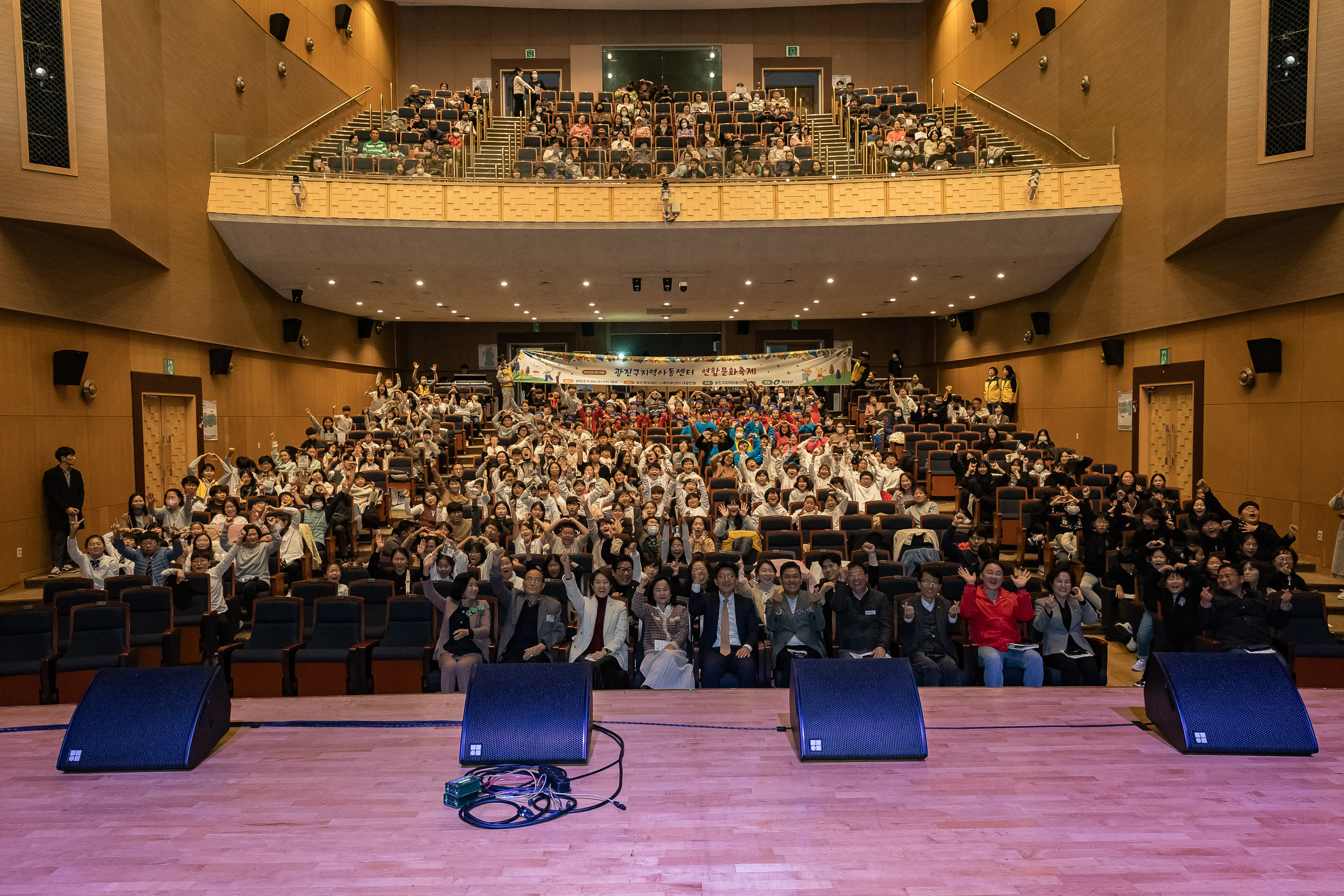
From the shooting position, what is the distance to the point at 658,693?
3.83 m

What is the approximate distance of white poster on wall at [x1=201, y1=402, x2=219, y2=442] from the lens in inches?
412

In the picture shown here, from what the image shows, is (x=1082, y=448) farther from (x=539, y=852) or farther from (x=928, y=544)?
(x=539, y=852)

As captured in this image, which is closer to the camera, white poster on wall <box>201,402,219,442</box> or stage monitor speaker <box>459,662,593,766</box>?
stage monitor speaker <box>459,662,593,766</box>

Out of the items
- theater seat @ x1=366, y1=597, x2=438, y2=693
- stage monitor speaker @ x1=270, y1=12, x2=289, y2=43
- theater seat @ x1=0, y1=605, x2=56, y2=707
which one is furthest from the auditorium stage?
stage monitor speaker @ x1=270, y1=12, x2=289, y2=43

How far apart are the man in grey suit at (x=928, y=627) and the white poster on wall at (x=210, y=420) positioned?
9873 mm

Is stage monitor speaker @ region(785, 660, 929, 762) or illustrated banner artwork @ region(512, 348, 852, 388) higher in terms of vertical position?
illustrated banner artwork @ region(512, 348, 852, 388)

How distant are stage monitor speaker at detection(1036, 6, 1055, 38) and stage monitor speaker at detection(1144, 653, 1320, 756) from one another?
480 inches

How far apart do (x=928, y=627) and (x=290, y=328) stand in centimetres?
1151

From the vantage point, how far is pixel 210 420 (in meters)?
10.6

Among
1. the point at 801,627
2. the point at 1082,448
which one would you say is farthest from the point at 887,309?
the point at 801,627

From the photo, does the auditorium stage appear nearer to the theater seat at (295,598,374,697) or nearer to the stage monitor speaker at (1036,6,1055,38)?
the theater seat at (295,598,374,697)

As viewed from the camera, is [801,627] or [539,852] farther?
[801,627]

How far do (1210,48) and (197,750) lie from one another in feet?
35.8

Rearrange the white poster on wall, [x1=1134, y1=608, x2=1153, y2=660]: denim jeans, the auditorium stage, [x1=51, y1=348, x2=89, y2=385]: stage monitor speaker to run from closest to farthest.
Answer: the auditorium stage
[x1=1134, y1=608, x2=1153, y2=660]: denim jeans
[x1=51, y1=348, x2=89, y2=385]: stage monitor speaker
the white poster on wall
